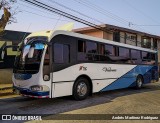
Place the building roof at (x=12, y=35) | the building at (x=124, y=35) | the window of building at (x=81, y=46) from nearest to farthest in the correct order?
the window of building at (x=81, y=46) < the building roof at (x=12, y=35) < the building at (x=124, y=35)

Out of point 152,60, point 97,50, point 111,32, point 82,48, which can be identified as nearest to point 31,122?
point 82,48

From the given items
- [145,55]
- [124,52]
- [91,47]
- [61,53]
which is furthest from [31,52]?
[145,55]

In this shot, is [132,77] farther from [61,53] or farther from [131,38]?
[131,38]

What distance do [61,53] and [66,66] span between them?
0.58m

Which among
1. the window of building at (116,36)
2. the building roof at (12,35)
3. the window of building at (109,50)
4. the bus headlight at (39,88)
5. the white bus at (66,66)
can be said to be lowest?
the bus headlight at (39,88)

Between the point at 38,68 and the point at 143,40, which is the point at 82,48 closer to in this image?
the point at 38,68

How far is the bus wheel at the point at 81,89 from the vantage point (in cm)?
1070

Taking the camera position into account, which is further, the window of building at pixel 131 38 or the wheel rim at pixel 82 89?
the window of building at pixel 131 38

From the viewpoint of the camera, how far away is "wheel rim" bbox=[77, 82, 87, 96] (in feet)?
35.7

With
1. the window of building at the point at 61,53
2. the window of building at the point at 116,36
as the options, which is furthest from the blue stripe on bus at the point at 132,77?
the window of building at the point at 116,36

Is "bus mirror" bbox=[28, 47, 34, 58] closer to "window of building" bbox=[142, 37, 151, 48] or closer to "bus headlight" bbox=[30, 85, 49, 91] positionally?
"bus headlight" bbox=[30, 85, 49, 91]

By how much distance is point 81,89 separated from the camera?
10977mm

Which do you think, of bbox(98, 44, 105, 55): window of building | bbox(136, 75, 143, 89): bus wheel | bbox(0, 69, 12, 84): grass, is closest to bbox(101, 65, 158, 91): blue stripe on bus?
bbox(136, 75, 143, 89): bus wheel

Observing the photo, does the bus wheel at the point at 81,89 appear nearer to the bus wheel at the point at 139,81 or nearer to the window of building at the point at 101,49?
the window of building at the point at 101,49
